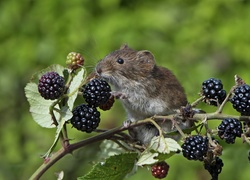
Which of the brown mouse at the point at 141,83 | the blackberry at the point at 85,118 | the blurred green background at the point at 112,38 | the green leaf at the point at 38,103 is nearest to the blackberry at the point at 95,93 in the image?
the blackberry at the point at 85,118

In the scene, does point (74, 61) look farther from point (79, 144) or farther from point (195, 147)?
point (195, 147)

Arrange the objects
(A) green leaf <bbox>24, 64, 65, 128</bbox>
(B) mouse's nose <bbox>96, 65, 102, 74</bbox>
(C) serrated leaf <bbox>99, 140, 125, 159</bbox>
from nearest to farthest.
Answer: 1. (A) green leaf <bbox>24, 64, 65, 128</bbox>
2. (C) serrated leaf <bbox>99, 140, 125, 159</bbox>
3. (B) mouse's nose <bbox>96, 65, 102, 74</bbox>

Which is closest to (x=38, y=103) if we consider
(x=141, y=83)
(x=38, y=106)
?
(x=38, y=106)

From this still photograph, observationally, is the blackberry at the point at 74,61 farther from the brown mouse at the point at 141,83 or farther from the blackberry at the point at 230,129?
the brown mouse at the point at 141,83

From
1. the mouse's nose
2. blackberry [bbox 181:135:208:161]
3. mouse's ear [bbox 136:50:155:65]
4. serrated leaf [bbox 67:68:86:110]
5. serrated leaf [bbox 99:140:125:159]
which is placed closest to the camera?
blackberry [bbox 181:135:208:161]

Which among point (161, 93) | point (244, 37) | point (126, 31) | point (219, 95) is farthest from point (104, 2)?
point (219, 95)

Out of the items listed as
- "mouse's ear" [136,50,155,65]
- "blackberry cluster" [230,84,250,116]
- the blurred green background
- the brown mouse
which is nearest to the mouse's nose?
the brown mouse

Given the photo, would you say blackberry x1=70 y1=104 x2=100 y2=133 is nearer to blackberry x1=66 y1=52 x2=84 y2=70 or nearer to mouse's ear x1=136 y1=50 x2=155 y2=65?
blackberry x1=66 y1=52 x2=84 y2=70
